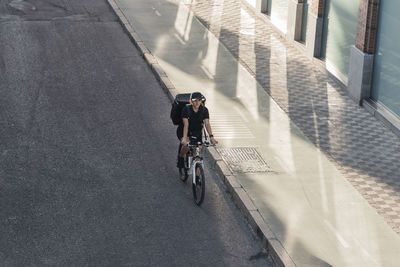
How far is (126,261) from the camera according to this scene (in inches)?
464

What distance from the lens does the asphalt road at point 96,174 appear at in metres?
12.2

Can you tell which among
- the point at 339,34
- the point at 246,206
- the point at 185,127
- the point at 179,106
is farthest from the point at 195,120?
the point at 339,34

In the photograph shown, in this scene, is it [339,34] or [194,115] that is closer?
[194,115]

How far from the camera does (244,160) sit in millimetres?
15531

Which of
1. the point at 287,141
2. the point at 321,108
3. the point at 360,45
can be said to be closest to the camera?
the point at 287,141

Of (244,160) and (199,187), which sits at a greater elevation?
(199,187)

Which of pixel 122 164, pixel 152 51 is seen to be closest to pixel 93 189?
pixel 122 164

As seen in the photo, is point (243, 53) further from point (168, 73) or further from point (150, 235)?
point (150, 235)

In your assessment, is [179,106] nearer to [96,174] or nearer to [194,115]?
[194,115]

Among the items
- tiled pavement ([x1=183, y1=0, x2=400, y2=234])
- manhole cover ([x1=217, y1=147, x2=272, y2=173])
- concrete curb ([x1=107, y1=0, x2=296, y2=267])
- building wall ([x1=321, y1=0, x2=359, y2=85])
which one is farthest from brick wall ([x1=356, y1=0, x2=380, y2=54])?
concrete curb ([x1=107, y1=0, x2=296, y2=267])

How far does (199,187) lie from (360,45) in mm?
7461

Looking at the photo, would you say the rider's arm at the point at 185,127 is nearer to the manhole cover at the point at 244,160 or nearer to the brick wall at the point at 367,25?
the manhole cover at the point at 244,160

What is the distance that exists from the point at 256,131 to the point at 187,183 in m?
3.05

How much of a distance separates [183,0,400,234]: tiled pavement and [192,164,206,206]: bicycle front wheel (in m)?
3.17
